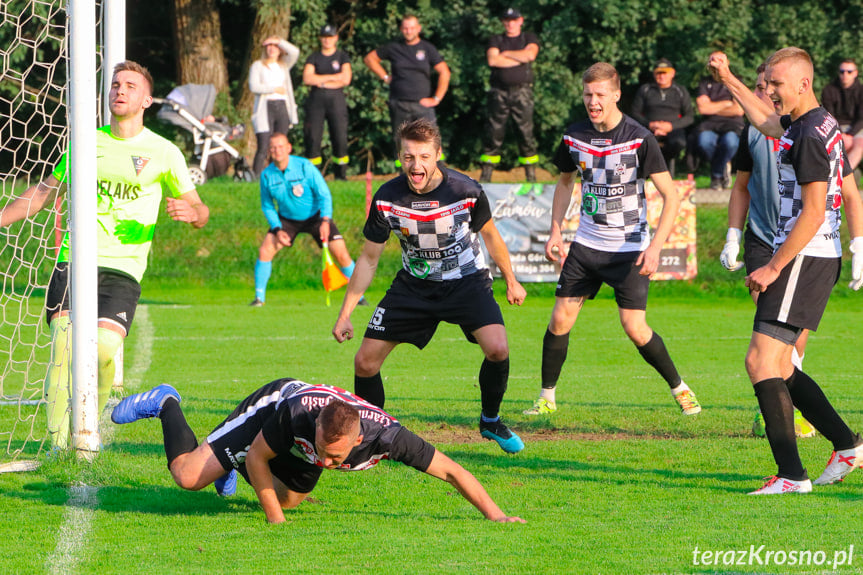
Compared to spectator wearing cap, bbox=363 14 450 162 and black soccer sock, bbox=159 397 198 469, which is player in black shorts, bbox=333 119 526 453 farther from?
spectator wearing cap, bbox=363 14 450 162

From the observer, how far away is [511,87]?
18.9 m

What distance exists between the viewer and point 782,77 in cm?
537

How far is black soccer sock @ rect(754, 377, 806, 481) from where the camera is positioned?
5613 millimetres

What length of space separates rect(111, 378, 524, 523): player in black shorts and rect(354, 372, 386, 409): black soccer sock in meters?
1.11

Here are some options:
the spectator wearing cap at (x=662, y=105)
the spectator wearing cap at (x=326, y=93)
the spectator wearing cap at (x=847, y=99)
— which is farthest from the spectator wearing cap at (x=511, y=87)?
the spectator wearing cap at (x=847, y=99)

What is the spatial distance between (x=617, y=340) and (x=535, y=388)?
3067 mm

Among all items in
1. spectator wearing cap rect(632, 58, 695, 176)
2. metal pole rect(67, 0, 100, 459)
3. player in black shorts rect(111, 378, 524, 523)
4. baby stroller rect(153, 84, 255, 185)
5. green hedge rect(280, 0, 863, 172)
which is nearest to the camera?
player in black shorts rect(111, 378, 524, 523)

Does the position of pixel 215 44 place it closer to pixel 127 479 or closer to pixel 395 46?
pixel 395 46

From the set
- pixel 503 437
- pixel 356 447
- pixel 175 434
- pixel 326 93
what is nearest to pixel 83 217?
pixel 175 434

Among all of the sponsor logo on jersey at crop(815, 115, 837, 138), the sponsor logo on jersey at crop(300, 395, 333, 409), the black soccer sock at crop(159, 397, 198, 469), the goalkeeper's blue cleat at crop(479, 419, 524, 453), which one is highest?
the sponsor logo on jersey at crop(815, 115, 837, 138)

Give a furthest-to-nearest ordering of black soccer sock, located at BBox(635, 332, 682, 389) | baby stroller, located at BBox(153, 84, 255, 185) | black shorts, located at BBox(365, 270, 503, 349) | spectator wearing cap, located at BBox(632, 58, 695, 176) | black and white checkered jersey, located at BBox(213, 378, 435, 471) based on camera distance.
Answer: baby stroller, located at BBox(153, 84, 255, 185) < spectator wearing cap, located at BBox(632, 58, 695, 176) < black soccer sock, located at BBox(635, 332, 682, 389) < black shorts, located at BBox(365, 270, 503, 349) < black and white checkered jersey, located at BBox(213, 378, 435, 471)

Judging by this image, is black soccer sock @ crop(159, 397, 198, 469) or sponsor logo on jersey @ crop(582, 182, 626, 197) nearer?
black soccer sock @ crop(159, 397, 198, 469)

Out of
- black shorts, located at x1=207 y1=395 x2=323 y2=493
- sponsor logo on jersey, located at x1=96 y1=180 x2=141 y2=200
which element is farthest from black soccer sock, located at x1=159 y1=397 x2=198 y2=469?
sponsor logo on jersey, located at x1=96 y1=180 x2=141 y2=200

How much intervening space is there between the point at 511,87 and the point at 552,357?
1153cm
